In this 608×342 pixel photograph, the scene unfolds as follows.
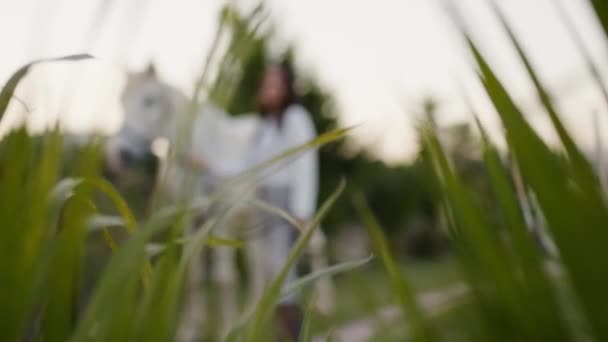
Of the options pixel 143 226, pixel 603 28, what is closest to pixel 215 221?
pixel 143 226

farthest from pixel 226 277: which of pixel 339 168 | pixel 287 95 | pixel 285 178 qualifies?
pixel 339 168

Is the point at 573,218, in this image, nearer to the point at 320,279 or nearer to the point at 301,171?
the point at 320,279

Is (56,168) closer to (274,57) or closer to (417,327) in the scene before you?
(417,327)

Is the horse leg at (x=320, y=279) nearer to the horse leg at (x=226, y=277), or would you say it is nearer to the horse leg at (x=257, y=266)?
the horse leg at (x=257, y=266)

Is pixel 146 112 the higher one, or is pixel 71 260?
pixel 146 112

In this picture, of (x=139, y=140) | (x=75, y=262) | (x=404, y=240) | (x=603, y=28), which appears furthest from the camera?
(x=404, y=240)

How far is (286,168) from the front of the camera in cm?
293

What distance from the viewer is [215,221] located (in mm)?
313

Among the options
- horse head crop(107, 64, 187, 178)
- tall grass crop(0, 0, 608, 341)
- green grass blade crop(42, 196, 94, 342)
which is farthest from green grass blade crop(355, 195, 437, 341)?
horse head crop(107, 64, 187, 178)

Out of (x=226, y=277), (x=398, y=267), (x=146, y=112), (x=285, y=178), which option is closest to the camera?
(x=398, y=267)

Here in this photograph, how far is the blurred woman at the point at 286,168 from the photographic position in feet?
9.33

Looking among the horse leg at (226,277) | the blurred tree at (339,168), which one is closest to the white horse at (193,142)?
the horse leg at (226,277)

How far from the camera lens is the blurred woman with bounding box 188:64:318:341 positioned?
112 inches

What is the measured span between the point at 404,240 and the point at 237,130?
10891 mm
